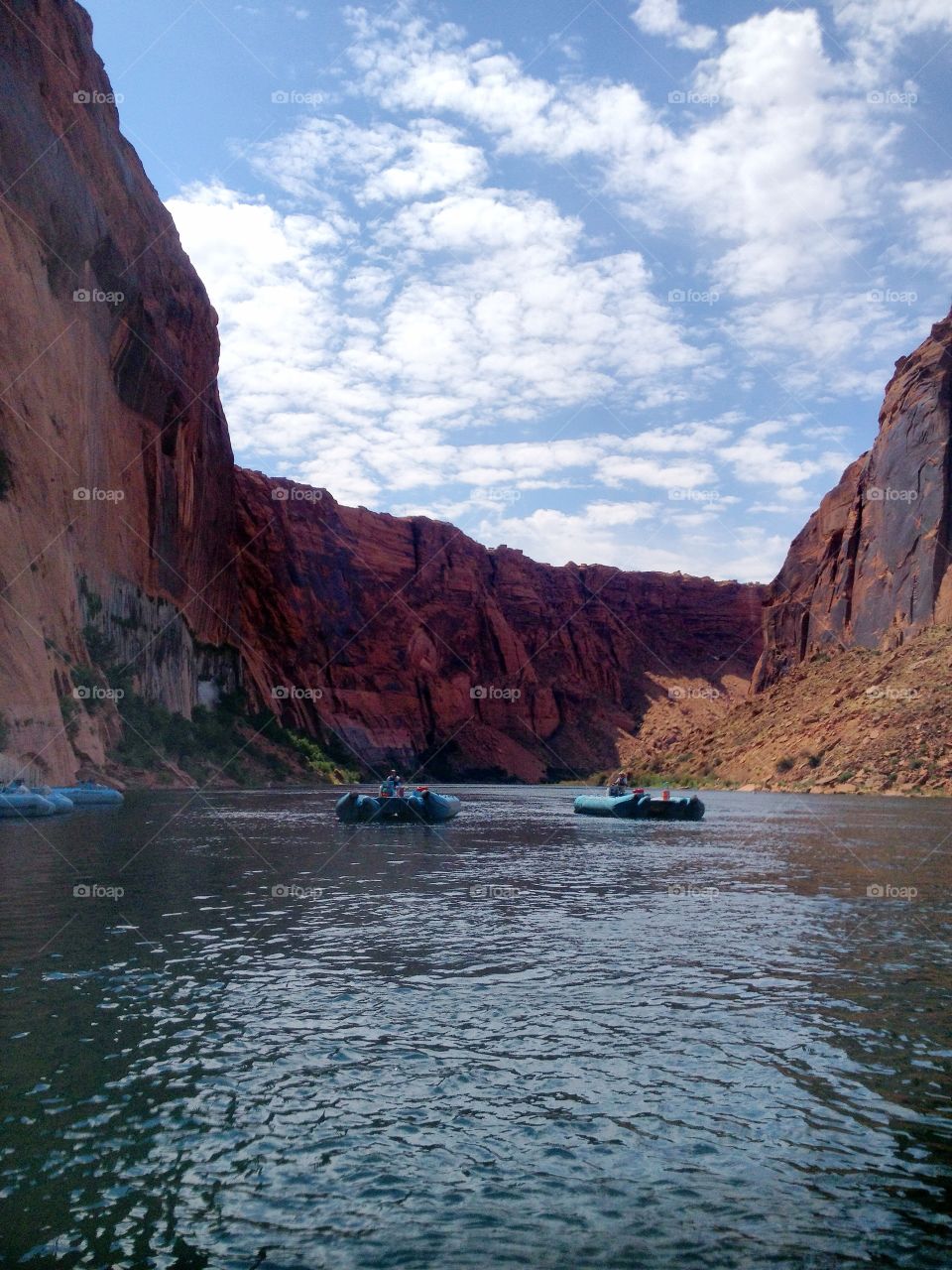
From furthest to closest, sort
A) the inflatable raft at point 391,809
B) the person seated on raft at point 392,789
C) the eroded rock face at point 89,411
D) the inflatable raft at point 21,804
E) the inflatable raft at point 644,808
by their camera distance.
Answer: the eroded rock face at point 89,411, the inflatable raft at point 644,808, the person seated on raft at point 392,789, the inflatable raft at point 391,809, the inflatable raft at point 21,804

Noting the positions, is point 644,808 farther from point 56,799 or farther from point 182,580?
point 182,580

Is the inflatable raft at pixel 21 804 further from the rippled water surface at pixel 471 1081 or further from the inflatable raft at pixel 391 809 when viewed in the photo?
the rippled water surface at pixel 471 1081

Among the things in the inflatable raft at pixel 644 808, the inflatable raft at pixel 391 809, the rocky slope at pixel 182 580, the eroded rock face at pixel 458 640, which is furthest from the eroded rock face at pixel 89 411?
the inflatable raft at pixel 644 808

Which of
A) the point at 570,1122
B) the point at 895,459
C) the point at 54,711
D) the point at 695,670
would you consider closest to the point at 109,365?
the point at 54,711

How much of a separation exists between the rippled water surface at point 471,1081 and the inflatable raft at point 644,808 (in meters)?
26.7

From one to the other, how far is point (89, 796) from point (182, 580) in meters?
44.1

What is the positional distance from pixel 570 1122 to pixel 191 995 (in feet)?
17.3

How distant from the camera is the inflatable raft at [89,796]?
151 ft

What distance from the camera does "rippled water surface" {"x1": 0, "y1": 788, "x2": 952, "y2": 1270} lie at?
20.6 ft

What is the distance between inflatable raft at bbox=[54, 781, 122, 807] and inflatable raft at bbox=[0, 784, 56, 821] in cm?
639

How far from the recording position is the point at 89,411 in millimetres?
66250

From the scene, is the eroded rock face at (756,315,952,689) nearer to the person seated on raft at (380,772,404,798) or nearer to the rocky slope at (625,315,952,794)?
the rocky slope at (625,315,952,794)

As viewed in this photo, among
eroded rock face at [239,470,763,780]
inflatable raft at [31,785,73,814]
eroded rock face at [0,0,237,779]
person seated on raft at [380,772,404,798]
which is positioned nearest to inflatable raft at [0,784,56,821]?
inflatable raft at [31,785,73,814]

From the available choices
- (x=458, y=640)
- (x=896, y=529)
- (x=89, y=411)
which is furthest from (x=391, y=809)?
(x=458, y=640)
